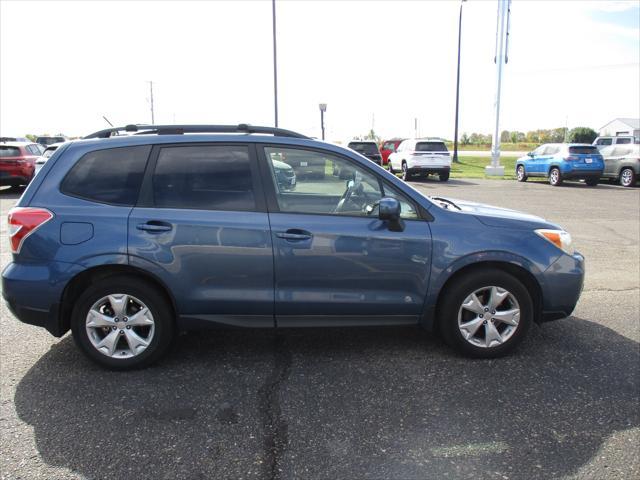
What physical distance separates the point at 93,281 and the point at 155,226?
24.3 inches

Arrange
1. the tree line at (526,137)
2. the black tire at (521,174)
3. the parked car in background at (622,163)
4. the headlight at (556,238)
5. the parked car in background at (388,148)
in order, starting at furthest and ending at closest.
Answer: the tree line at (526,137) → the parked car in background at (388,148) → the black tire at (521,174) → the parked car in background at (622,163) → the headlight at (556,238)

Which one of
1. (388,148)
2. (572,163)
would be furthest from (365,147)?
(572,163)

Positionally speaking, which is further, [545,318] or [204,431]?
[545,318]

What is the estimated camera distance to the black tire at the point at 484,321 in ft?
12.6

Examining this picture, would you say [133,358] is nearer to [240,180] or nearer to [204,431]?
[204,431]

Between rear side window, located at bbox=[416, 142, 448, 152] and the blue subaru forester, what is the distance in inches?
723

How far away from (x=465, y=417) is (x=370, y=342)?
4.26ft

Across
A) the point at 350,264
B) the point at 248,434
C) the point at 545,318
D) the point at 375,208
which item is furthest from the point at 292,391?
the point at 545,318

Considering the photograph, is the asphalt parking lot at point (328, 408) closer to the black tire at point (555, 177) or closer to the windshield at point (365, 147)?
the black tire at point (555, 177)

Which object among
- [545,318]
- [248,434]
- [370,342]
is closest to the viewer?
[248,434]

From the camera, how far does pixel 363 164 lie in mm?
3908

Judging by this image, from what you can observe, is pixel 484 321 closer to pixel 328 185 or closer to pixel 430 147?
pixel 328 185

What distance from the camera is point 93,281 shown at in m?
3.71

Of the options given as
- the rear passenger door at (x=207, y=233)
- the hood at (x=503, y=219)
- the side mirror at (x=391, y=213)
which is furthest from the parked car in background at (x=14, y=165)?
the hood at (x=503, y=219)
